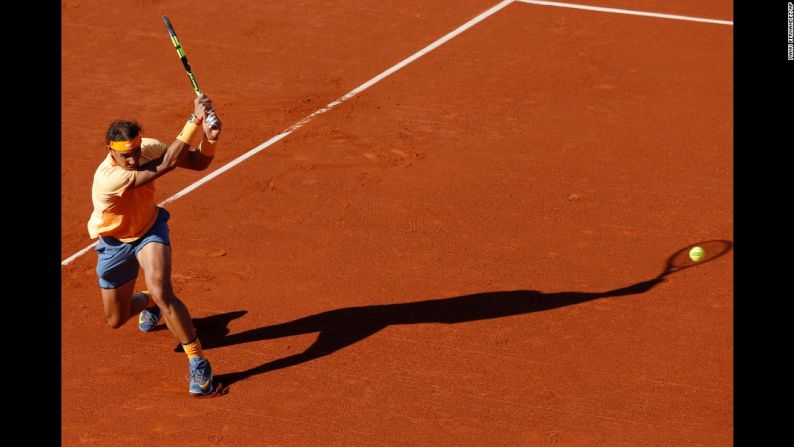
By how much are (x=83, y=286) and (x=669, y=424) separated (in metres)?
5.85

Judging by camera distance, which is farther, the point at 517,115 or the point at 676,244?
the point at 517,115

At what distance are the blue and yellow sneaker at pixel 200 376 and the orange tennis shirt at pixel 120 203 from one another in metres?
1.17

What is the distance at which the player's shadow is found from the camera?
35.2ft

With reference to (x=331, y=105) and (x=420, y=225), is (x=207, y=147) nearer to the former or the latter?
(x=420, y=225)

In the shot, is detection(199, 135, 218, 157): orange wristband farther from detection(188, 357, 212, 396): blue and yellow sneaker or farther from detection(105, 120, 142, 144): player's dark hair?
detection(188, 357, 212, 396): blue and yellow sneaker

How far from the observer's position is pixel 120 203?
973 centimetres

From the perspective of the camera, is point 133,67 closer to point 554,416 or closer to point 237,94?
point 237,94

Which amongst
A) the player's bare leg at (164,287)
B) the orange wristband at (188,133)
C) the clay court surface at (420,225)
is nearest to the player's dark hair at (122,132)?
the orange wristband at (188,133)

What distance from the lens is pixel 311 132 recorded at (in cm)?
1461

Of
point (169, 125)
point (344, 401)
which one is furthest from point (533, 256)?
point (169, 125)

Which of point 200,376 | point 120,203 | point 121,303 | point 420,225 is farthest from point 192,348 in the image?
point 420,225

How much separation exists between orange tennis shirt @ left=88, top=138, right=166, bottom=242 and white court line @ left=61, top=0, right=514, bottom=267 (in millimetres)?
2504

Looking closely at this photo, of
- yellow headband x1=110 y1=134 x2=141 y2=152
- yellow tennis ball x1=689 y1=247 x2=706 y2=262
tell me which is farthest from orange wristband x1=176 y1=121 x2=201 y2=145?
yellow tennis ball x1=689 y1=247 x2=706 y2=262

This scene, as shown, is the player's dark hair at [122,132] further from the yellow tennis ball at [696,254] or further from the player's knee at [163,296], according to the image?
the yellow tennis ball at [696,254]
